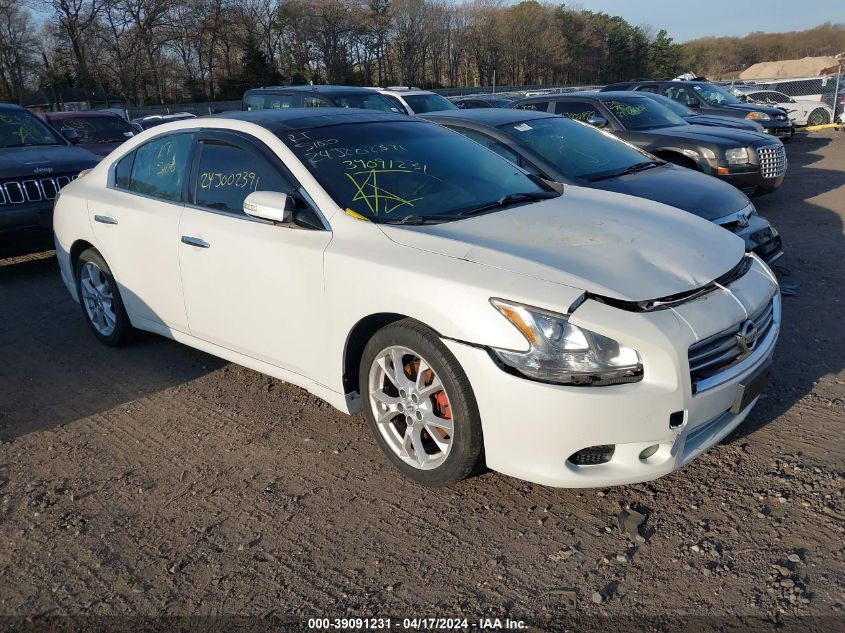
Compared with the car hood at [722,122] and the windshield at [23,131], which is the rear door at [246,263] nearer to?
the windshield at [23,131]

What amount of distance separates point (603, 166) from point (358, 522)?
439 cm

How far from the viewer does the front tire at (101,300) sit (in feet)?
16.3

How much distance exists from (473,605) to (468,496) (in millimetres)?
689

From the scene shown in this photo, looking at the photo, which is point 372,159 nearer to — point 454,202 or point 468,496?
point 454,202

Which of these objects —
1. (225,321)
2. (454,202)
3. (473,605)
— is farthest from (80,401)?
(473,605)

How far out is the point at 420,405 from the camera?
3.12 meters

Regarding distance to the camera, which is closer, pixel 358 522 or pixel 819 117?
pixel 358 522

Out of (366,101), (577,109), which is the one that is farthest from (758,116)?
(366,101)

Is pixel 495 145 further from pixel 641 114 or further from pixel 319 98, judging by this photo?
pixel 319 98

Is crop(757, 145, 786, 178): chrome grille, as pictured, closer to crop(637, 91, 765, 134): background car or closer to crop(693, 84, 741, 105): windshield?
crop(637, 91, 765, 134): background car

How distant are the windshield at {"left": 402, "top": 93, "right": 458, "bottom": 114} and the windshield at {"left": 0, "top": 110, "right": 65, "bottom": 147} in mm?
6870

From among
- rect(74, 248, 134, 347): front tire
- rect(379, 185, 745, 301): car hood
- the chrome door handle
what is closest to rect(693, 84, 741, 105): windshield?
rect(379, 185, 745, 301): car hood

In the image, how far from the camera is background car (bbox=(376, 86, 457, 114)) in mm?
13284

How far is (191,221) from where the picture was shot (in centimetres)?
409
